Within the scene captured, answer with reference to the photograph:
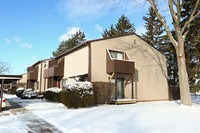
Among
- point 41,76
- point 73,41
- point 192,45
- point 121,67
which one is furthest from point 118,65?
point 73,41

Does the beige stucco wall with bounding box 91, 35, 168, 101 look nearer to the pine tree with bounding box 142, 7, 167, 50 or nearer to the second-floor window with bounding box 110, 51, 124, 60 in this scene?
the second-floor window with bounding box 110, 51, 124, 60

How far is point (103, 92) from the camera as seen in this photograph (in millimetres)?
12133

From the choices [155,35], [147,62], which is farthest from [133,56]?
[155,35]

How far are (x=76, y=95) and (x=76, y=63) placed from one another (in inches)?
242

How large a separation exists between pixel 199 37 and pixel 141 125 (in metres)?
13.6

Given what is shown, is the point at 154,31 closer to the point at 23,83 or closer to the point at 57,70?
the point at 57,70

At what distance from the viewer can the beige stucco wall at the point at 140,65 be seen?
13750mm

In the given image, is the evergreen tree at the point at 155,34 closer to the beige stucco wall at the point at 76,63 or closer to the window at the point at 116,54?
the window at the point at 116,54

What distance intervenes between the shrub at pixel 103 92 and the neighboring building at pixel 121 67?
3.54 ft

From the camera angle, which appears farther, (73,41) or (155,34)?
(73,41)

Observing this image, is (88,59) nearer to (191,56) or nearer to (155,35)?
(191,56)

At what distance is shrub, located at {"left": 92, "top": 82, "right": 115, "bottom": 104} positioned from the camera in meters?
11.8

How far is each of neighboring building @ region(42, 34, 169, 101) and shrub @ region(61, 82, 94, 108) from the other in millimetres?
2559

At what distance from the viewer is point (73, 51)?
1678 cm
